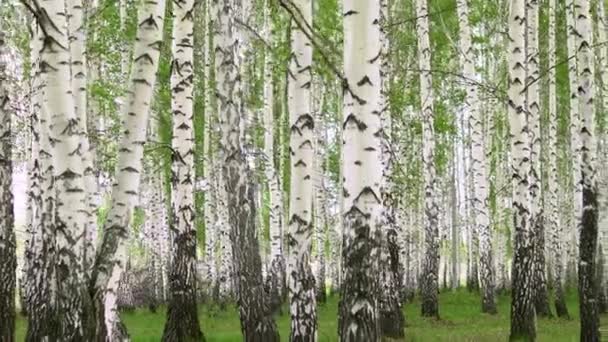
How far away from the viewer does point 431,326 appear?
609 inches

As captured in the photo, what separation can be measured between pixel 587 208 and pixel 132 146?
6499mm

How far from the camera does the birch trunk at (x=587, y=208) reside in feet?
34.0

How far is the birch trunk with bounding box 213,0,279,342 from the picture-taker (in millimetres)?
10141

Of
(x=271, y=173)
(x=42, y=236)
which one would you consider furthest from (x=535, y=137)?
(x=42, y=236)

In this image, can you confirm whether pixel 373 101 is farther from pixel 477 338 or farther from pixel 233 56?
pixel 477 338

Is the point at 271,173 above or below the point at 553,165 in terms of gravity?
below

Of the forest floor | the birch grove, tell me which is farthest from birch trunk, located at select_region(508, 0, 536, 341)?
the forest floor

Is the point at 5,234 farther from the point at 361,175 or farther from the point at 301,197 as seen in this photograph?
the point at 361,175

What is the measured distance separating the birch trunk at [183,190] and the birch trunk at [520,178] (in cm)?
480

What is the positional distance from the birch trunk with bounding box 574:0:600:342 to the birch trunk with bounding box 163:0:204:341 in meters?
5.54

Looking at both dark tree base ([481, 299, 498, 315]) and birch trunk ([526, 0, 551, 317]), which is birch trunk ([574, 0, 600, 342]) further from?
dark tree base ([481, 299, 498, 315])

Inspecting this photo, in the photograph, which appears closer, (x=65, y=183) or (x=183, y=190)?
(x=65, y=183)

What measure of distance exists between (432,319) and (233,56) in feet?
28.1

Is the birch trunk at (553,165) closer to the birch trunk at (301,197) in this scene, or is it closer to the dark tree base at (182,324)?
the dark tree base at (182,324)
